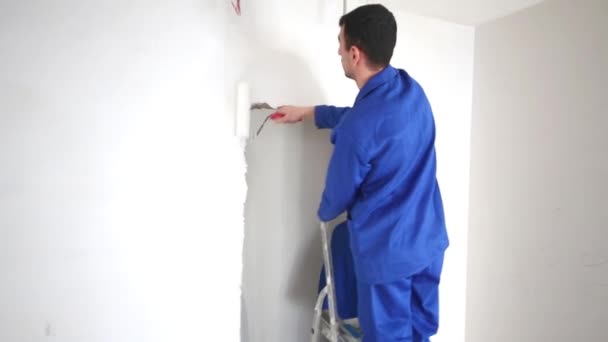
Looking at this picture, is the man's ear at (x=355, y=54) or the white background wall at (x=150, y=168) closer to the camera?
the white background wall at (x=150, y=168)

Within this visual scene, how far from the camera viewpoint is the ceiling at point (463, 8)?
140 centimetres

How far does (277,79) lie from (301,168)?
349 millimetres

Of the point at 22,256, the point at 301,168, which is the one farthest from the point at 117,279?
the point at 301,168

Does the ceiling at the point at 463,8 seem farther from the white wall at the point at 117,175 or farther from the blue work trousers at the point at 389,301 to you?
the blue work trousers at the point at 389,301

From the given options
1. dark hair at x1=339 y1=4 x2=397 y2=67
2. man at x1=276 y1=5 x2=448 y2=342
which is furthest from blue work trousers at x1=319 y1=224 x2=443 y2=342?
dark hair at x1=339 y1=4 x2=397 y2=67

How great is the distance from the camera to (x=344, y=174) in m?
1.04

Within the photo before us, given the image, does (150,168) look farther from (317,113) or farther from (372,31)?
(372,31)

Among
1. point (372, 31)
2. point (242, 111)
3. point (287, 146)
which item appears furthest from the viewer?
point (287, 146)

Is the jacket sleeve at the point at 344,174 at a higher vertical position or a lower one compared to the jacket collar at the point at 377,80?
lower

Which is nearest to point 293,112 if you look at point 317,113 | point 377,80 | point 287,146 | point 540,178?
point 317,113

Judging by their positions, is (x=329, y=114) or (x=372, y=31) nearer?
(x=372, y=31)

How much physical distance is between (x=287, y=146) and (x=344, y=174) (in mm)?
387

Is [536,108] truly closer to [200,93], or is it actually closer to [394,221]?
[394,221]

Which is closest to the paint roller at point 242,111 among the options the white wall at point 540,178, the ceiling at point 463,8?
the ceiling at point 463,8
